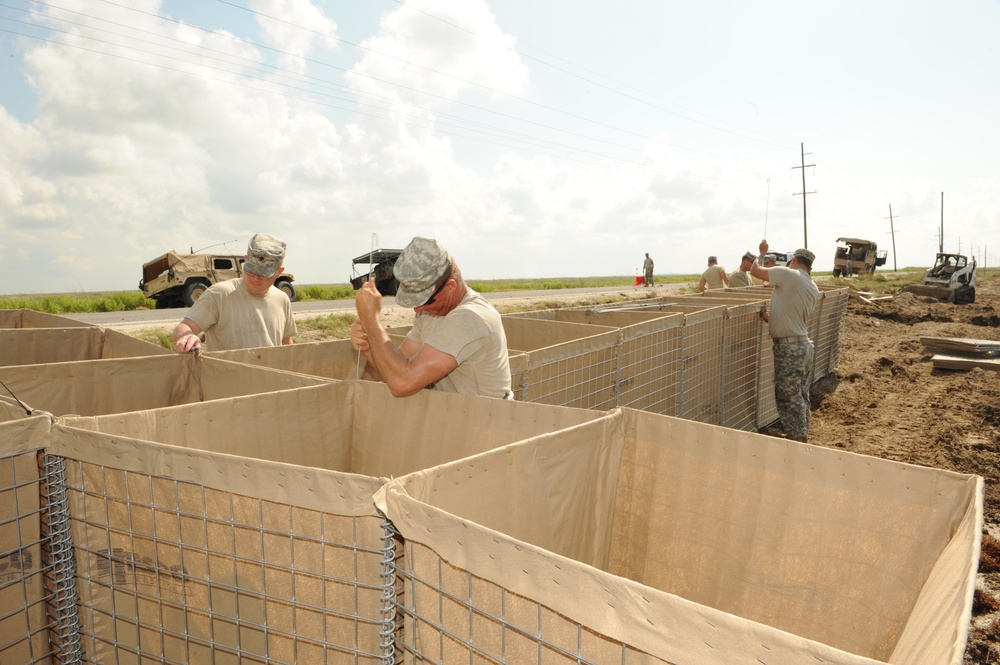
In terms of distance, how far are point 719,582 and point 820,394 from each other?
30.4ft

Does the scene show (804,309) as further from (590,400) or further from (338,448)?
(338,448)

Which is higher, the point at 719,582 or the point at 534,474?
the point at 534,474

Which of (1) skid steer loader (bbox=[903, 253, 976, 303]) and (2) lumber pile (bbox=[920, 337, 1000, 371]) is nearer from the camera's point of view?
(2) lumber pile (bbox=[920, 337, 1000, 371])

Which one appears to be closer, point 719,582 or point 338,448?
point 719,582

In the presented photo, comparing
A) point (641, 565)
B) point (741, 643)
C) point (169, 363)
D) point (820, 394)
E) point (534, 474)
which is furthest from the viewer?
point (820, 394)

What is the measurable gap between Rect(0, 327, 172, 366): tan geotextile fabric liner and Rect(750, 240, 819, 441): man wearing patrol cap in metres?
6.65

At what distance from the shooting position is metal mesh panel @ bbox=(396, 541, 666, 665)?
52.3 inches

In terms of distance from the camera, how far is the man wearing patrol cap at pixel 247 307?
Answer: 14.2 feet

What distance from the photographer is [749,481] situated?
2.27 meters

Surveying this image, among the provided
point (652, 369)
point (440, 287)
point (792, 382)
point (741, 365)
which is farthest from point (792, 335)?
point (440, 287)

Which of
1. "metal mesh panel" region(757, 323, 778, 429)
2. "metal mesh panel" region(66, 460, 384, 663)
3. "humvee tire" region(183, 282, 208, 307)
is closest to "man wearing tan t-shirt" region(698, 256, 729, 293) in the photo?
"metal mesh panel" region(757, 323, 778, 429)

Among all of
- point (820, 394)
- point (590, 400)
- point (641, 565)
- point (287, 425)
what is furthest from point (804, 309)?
point (287, 425)

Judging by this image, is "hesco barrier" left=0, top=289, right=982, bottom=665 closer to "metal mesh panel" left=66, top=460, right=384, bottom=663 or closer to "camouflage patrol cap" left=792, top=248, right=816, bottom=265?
"metal mesh panel" left=66, top=460, right=384, bottom=663

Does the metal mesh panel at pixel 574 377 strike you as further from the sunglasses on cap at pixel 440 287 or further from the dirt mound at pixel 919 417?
the dirt mound at pixel 919 417
